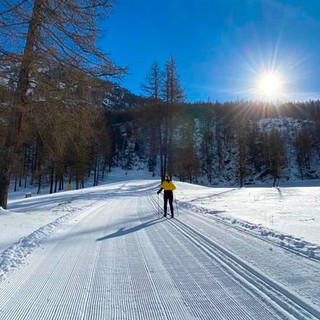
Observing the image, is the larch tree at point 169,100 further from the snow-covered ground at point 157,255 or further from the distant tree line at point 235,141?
the snow-covered ground at point 157,255

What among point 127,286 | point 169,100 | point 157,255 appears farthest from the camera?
point 169,100

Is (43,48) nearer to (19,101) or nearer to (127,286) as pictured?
(19,101)

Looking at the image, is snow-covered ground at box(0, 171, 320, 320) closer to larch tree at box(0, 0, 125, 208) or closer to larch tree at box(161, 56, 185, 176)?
larch tree at box(0, 0, 125, 208)

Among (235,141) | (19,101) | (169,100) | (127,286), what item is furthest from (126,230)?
(235,141)

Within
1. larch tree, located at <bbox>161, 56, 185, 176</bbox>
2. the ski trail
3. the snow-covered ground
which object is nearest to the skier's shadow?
the snow-covered ground

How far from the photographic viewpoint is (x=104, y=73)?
12.0m

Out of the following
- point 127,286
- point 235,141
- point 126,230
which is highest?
point 235,141

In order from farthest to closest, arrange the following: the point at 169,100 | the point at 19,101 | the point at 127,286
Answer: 1. the point at 169,100
2. the point at 19,101
3. the point at 127,286

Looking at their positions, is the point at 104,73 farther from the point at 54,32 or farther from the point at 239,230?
the point at 239,230

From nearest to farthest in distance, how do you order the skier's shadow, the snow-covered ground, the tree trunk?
the snow-covered ground
the skier's shadow
the tree trunk

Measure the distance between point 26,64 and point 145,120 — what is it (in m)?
25.1

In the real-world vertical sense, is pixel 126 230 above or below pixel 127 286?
above

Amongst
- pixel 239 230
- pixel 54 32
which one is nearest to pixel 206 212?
pixel 239 230

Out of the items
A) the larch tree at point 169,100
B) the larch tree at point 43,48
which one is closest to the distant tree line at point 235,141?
the larch tree at point 169,100
